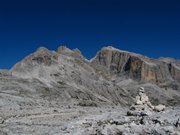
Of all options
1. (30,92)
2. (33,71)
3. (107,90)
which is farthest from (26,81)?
(107,90)

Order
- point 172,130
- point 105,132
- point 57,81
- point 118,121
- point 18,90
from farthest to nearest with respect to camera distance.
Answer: point 57,81 < point 18,90 < point 118,121 < point 105,132 < point 172,130

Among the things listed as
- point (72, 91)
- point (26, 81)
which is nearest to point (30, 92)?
point (26, 81)

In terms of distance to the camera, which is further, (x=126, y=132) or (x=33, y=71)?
(x=33, y=71)

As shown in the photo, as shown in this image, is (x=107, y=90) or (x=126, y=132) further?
(x=107, y=90)

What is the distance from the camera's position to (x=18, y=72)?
183375 millimetres

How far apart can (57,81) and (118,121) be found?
517ft

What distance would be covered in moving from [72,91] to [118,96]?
118 ft

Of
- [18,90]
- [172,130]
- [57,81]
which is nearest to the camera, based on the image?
[172,130]

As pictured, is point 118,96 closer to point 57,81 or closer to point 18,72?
point 57,81

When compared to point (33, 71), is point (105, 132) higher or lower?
lower

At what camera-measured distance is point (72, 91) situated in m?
166

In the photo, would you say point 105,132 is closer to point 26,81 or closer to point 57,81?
point 26,81

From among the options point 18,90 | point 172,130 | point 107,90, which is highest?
A: point 107,90

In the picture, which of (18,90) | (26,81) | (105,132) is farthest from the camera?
(26,81)
